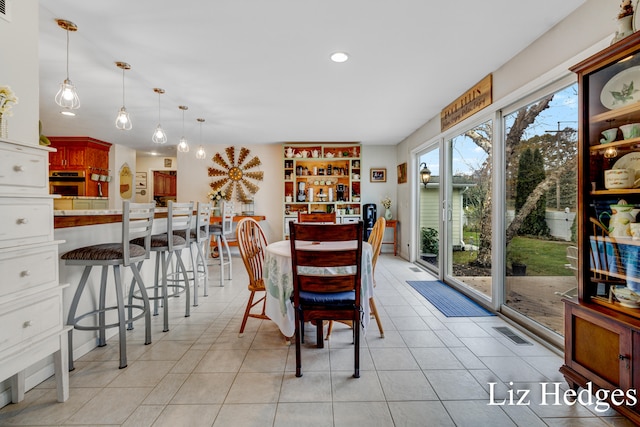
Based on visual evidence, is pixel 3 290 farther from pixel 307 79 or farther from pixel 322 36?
pixel 307 79

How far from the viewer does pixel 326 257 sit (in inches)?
72.9

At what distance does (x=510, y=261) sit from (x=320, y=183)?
447 cm

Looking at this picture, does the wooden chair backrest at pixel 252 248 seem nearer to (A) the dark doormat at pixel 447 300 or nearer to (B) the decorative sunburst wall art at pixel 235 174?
(A) the dark doormat at pixel 447 300

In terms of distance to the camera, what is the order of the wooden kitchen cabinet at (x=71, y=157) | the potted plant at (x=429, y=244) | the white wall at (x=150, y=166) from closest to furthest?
the potted plant at (x=429, y=244) < the wooden kitchen cabinet at (x=71, y=157) < the white wall at (x=150, y=166)

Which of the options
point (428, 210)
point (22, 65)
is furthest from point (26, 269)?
point (428, 210)

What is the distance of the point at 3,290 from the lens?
1.35 meters

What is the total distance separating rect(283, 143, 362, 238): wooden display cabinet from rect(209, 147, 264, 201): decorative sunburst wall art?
818 millimetres

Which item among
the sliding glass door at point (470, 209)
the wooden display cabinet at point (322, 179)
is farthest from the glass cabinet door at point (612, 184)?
the wooden display cabinet at point (322, 179)

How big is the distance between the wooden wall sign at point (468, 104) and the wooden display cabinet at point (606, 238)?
1.49 meters

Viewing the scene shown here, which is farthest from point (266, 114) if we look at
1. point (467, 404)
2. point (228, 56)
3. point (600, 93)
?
point (467, 404)

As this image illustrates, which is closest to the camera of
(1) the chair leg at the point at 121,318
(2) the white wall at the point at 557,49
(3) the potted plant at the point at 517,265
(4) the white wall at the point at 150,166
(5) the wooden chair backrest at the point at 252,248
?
(2) the white wall at the point at 557,49

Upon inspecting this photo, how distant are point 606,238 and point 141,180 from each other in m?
9.93

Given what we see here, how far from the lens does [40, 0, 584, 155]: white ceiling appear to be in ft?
7.04

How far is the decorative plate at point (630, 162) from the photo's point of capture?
1.56m
